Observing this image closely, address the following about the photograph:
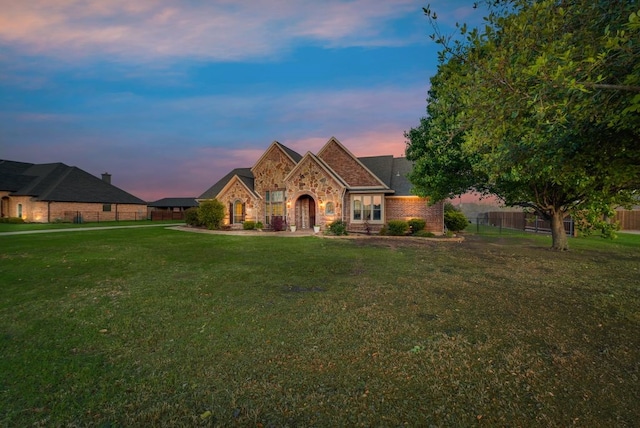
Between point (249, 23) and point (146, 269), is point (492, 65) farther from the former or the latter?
point (249, 23)

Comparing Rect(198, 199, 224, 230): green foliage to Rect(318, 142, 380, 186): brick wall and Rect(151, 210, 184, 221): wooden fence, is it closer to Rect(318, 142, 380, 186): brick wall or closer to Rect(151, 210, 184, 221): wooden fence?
Rect(318, 142, 380, 186): brick wall

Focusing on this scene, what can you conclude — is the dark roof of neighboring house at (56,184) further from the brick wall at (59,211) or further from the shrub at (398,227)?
the shrub at (398,227)

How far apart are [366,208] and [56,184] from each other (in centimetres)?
4372

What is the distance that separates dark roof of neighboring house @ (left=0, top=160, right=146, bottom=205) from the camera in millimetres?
36312

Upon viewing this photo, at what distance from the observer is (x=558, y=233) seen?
48.4 ft

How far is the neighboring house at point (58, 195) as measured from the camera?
117 ft

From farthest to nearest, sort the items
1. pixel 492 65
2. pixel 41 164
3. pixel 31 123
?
1. pixel 41 164
2. pixel 31 123
3. pixel 492 65

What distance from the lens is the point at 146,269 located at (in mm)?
9727

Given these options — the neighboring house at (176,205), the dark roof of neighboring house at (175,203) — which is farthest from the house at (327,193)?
the dark roof of neighboring house at (175,203)

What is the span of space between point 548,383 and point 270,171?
1033 inches

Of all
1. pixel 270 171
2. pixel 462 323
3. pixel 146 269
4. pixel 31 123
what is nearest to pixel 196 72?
pixel 270 171

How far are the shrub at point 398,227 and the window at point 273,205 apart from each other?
35.6ft

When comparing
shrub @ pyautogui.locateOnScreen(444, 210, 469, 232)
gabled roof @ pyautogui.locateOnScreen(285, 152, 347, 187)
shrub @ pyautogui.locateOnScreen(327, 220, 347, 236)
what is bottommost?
shrub @ pyautogui.locateOnScreen(327, 220, 347, 236)

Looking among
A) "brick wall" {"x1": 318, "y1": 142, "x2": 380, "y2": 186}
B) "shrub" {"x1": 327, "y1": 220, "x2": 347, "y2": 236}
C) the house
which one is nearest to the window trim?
the house
